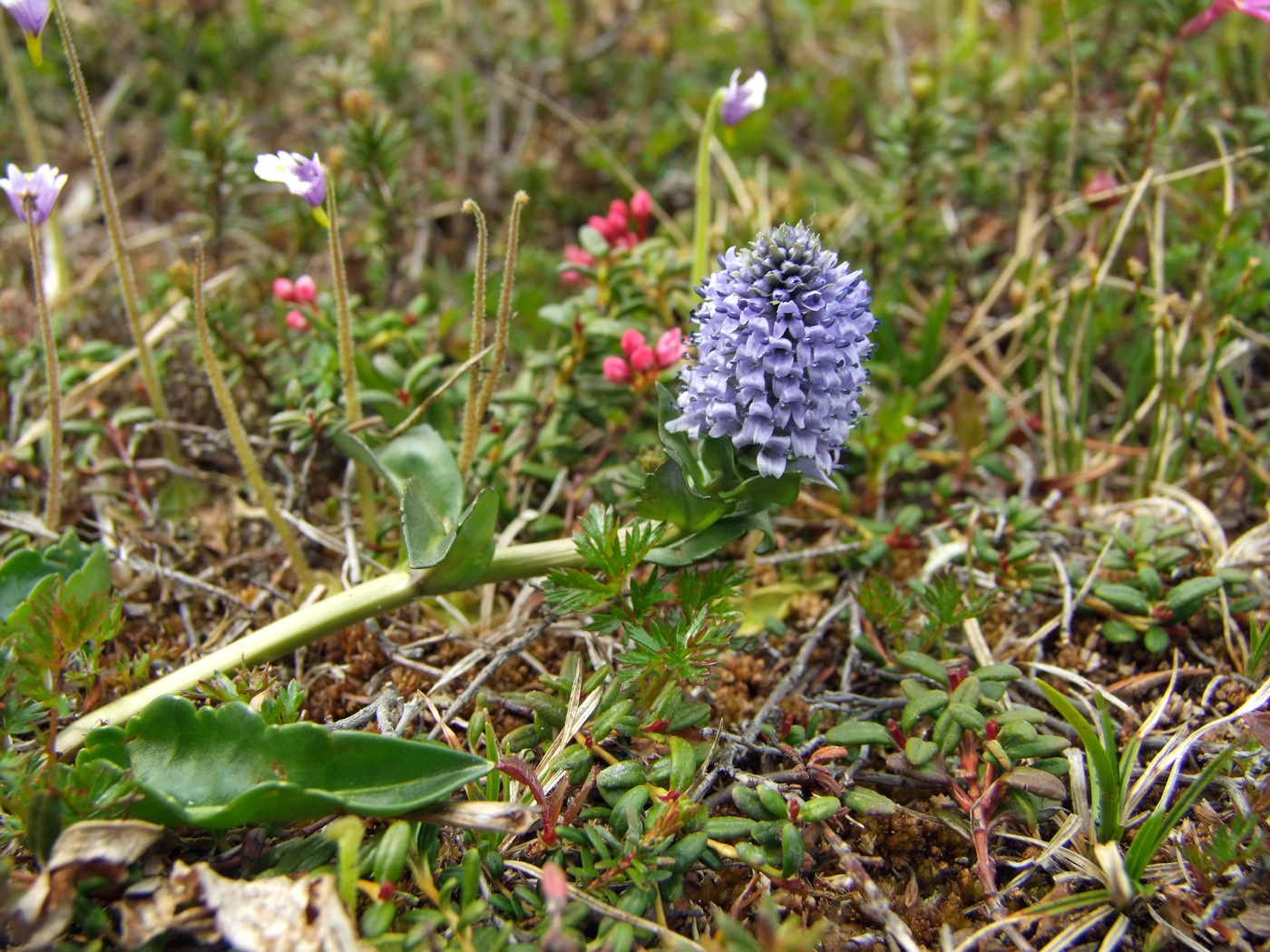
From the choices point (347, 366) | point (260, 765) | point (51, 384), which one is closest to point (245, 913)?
point (260, 765)

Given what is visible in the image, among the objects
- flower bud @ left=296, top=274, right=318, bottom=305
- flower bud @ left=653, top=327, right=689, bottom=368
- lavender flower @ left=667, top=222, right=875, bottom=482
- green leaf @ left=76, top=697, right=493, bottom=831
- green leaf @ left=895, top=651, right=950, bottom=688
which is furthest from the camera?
flower bud @ left=296, top=274, right=318, bottom=305

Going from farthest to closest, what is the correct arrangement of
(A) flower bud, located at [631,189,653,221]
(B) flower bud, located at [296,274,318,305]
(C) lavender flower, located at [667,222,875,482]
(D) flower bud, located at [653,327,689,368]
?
(A) flower bud, located at [631,189,653,221]
(B) flower bud, located at [296,274,318,305]
(D) flower bud, located at [653,327,689,368]
(C) lavender flower, located at [667,222,875,482]

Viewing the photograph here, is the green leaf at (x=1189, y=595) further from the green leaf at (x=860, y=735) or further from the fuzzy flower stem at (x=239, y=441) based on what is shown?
the fuzzy flower stem at (x=239, y=441)

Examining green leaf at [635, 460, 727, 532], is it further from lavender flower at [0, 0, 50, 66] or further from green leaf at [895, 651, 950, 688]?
lavender flower at [0, 0, 50, 66]

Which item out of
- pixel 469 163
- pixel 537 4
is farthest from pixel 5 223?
pixel 537 4

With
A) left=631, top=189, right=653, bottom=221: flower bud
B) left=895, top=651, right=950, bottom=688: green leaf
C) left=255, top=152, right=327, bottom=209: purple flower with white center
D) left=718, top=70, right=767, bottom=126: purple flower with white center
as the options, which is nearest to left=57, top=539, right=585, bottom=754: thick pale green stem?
left=895, top=651, right=950, bottom=688: green leaf

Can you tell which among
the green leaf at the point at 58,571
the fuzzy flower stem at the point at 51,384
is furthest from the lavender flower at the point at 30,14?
the green leaf at the point at 58,571

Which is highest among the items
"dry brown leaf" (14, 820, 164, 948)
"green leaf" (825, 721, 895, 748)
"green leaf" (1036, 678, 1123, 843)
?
"dry brown leaf" (14, 820, 164, 948)

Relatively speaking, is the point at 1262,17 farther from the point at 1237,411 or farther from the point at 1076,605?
the point at 1076,605
